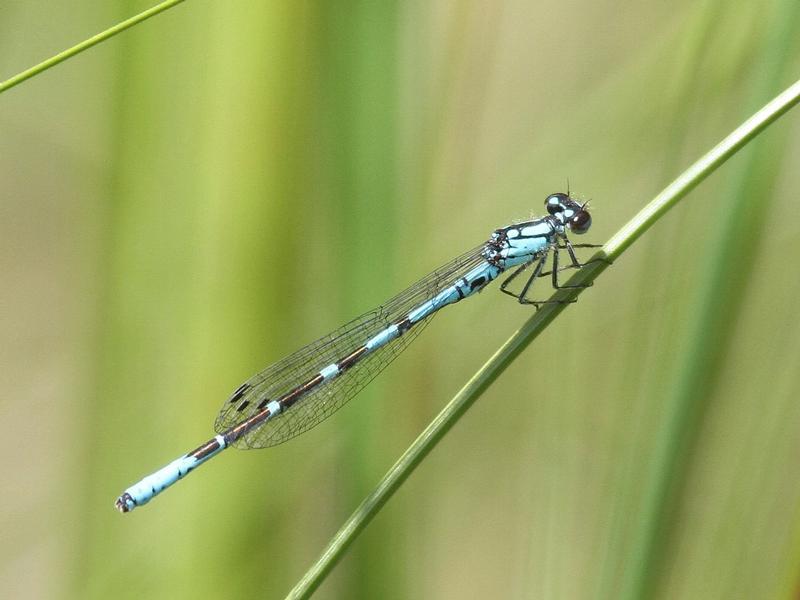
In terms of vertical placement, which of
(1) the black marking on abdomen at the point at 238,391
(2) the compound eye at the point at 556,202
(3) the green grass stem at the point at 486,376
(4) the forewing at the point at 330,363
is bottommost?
(3) the green grass stem at the point at 486,376

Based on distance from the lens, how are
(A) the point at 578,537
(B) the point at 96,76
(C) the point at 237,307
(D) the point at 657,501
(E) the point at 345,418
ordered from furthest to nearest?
(B) the point at 96,76
(A) the point at 578,537
(E) the point at 345,418
(D) the point at 657,501
(C) the point at 237,307

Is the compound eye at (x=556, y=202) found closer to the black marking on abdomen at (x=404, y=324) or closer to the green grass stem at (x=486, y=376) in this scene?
the black marking on abdomen at (x=404, y=324)

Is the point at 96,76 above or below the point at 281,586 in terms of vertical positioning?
above

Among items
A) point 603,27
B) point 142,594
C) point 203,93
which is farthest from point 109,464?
point 603,27

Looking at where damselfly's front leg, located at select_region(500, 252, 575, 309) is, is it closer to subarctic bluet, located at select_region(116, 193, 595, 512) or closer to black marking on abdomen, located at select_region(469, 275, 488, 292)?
subarctic bluet, located at select_region(116, 193, 595, 512)

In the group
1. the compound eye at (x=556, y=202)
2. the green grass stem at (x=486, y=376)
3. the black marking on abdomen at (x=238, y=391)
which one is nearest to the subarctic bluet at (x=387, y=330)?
the compound eye at (x=556, y=202)

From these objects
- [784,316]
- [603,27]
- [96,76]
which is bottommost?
[784,316]

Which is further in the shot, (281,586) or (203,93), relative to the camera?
(281,586)

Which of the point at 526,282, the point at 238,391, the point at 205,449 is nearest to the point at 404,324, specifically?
the point at 526,282

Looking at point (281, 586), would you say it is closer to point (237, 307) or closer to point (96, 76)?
point (237, 307)
